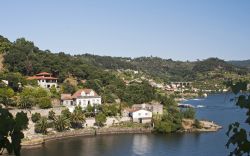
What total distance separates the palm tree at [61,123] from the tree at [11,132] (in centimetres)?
3639

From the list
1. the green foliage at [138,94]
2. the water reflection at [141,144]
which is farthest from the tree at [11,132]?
the green foliage at [138,94]

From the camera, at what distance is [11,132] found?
366cm

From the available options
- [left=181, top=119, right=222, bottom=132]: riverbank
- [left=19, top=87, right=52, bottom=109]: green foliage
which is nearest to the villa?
[left=181, top=119, right=222, bottom=132]: riverbank

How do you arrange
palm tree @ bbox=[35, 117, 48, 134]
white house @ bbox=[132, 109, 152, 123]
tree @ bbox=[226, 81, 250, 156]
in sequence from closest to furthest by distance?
tree @ bbox=[226, 81, 250, 156]
palm tree @ bbox=[35, 117, 48, 134]
white house @ bbox=[132, 109, 152, 123]

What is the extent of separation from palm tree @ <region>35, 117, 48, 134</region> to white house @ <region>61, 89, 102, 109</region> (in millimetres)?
7196

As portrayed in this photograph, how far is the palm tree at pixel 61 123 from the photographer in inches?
1560

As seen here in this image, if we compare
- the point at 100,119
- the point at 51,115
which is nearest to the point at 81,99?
the point at 100,119

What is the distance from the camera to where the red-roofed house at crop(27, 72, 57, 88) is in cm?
5069

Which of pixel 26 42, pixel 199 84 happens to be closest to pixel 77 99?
pixel 26 42

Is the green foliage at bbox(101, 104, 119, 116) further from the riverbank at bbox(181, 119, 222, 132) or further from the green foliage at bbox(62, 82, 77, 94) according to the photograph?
the riverbank at bbox(181, 119, 222, 132)

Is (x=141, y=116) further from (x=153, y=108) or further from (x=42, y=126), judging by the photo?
(x=42, y=126)

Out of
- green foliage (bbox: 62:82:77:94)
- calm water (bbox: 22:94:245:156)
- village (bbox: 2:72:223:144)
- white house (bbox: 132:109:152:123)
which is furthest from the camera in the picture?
green foliage (bbox: 62:82:77:94)

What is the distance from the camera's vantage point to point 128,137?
39.7m

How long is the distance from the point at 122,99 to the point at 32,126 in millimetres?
15183
